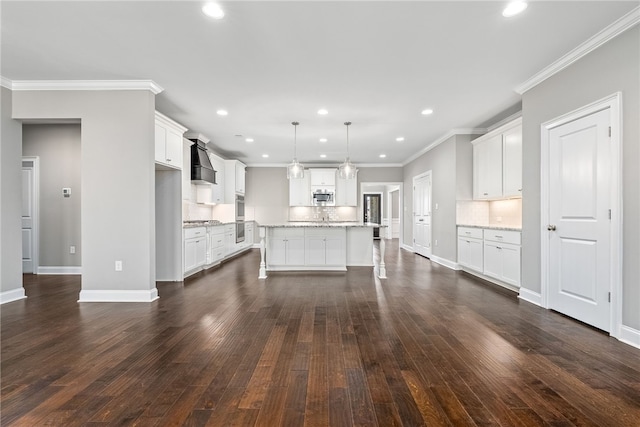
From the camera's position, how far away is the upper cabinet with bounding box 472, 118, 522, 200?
15.0ft

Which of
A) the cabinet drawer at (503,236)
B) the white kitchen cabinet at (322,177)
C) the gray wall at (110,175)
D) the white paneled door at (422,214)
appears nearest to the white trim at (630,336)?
→ the cabinet drawer at (503,236)

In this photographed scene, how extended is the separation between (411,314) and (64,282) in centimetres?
523

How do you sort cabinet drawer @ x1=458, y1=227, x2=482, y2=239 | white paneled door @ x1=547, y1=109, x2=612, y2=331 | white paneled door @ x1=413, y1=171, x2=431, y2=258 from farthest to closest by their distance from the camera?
white paneled door @ x1=413, y1=171, x2=431, y2=258 < cabinet drawer @ x1=458, y1=227, x2=482, y2=239 < white paneled door @ x1=547, y1=109, x2=612, y2=331

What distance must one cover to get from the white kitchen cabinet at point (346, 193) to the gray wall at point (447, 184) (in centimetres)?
226

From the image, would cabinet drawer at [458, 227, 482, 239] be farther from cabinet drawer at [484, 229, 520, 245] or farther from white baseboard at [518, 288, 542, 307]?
white baseboard at [518, 288, 542, 307]

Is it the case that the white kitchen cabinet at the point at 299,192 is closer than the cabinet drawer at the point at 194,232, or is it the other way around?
the cabinet drawer at the point at 194,232

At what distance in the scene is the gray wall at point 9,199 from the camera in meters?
3.74

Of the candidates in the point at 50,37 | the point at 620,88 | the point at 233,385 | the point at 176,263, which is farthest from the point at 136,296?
the point at 620,88

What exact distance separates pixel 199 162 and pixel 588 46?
18.8 ft

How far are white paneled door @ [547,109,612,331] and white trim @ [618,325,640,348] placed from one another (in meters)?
0.16

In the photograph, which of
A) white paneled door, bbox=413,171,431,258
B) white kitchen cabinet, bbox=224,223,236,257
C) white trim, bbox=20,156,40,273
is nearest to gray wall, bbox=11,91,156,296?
white trim, bbox=20,156,40,273

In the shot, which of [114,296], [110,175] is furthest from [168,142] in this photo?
[114,296]

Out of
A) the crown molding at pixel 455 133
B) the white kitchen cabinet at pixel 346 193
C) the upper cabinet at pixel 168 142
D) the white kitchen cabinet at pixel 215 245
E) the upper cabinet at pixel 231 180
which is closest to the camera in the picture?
the upper cabinet at pixel 168 142

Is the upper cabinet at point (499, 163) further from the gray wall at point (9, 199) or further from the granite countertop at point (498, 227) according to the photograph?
the gray wall at point (9, 199)
